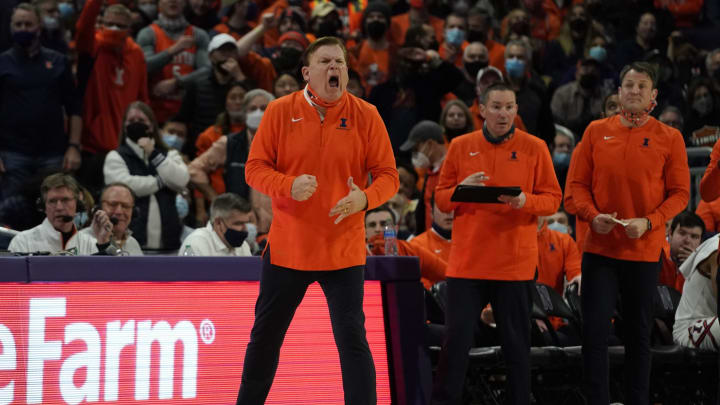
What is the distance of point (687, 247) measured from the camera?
7.41 metres

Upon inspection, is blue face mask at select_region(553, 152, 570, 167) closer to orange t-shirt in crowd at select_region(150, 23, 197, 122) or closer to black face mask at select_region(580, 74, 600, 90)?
black face mask at select_region(580, 74, 600, 90)

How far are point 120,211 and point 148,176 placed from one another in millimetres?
927

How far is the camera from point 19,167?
867 cm

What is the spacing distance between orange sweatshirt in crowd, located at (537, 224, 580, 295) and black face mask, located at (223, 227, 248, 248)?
2.32 m

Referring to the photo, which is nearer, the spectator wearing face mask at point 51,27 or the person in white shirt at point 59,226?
the person in white shirt at point 59,226

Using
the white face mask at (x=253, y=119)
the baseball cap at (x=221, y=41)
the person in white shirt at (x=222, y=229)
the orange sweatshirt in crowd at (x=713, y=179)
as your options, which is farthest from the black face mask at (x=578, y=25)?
the orange sweatshirt in crowd at (x=713, y=179)

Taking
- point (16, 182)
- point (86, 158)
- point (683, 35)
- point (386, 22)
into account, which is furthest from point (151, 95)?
point (683, 35)

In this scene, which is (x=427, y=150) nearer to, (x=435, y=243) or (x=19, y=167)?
(x=435, y=243)

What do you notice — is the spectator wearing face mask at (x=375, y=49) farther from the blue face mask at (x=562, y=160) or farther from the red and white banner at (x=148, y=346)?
the red and white banner at (x=148, y=346)

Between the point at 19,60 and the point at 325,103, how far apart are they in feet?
17.3

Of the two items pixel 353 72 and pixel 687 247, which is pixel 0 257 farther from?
pixel 353 72

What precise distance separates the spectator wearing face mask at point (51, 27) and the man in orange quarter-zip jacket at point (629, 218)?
20.2ft

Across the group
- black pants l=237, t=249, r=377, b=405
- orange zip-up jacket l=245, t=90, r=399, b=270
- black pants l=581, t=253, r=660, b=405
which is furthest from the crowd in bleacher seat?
black pants l=237, t=249, r=377, b=405

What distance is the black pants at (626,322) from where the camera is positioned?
19.1 ft
